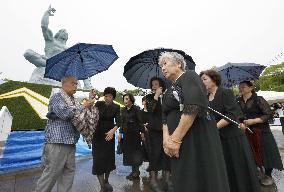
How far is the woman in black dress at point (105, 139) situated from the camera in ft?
16.0

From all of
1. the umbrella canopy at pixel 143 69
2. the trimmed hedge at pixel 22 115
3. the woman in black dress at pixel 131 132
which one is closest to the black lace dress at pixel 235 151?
the umbrella canopy at pixel 143 69

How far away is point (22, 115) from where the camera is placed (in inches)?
429

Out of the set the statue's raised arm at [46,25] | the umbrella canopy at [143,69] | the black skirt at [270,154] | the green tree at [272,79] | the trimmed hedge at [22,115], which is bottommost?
the black skirt at [270,154]

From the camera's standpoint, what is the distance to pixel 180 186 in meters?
2.48

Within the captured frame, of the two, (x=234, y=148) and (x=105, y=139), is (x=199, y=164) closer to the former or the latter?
(x=234, y=148)

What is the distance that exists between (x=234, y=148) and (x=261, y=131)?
185cm

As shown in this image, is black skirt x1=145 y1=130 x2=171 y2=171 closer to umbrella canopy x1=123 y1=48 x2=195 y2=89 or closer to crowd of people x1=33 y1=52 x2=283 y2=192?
crowd of people x1=33 y1=52 x2=283 y2=192

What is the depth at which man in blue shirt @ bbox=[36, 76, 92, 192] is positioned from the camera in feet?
11.8

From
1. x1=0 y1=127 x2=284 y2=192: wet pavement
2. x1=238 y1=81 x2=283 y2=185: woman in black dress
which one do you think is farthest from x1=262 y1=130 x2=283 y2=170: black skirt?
x1=0 y1=127 x2=284 y2=192: wet pavement

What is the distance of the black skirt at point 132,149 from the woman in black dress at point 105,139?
0.97 m

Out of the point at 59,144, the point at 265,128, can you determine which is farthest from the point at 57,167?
the point at 265,128

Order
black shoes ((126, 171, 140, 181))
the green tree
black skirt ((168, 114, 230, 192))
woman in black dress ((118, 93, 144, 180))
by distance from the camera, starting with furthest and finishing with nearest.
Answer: the green tree, woman in black dress ((118, 93, 144, 180)), black shoes ((126, 171, 140, 181)), black skirt ((168, 114, 230, 192))

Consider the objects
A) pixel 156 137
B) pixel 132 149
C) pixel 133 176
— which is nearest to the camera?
pixel 156 137

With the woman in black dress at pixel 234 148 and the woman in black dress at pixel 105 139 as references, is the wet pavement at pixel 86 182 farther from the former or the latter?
the woman in black dress at pixel 234 148
